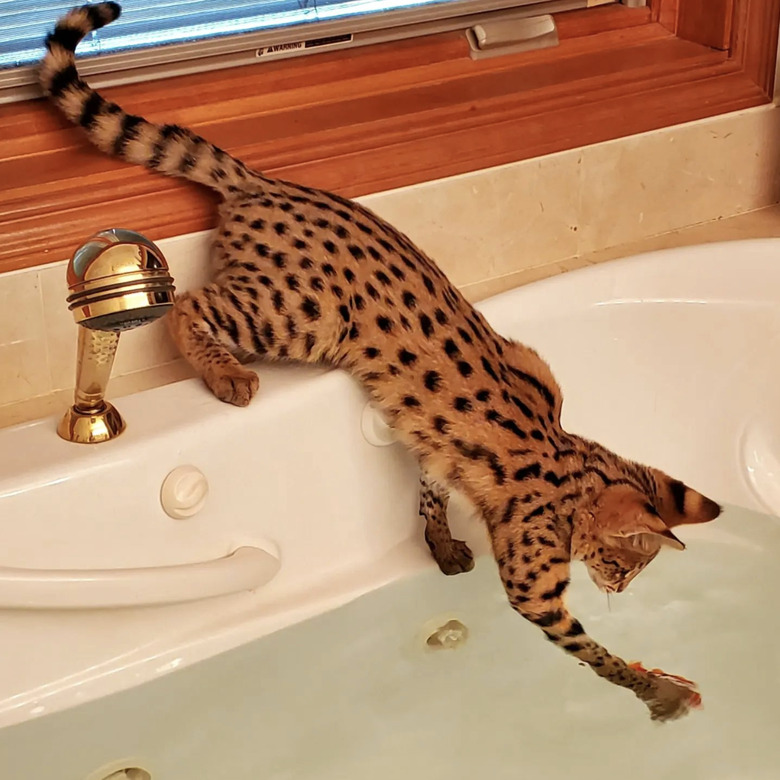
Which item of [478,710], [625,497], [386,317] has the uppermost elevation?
[386,317]

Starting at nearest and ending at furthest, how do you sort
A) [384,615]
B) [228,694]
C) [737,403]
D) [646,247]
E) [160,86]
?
[228,694], [384,615], [160,86], [737,403], [646,247]

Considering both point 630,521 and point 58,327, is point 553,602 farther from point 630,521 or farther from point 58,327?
point 58,327

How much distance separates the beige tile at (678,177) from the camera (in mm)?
2029

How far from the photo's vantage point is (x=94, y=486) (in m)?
1.40

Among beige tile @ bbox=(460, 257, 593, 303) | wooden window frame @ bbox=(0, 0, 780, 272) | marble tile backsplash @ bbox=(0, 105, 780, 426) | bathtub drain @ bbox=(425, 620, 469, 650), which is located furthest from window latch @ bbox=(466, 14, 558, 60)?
bathtub drain @ bbox=(425, 620, 469, 650)

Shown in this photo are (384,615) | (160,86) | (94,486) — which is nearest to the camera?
(94,486)

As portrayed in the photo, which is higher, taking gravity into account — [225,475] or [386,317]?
[386,317]

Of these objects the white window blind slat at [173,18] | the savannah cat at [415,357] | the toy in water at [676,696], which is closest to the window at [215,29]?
the white window blind slat at [173,18]

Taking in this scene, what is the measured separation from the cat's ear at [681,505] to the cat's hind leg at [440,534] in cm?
29

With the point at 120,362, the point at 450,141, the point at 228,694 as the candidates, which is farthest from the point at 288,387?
the point at 450,141

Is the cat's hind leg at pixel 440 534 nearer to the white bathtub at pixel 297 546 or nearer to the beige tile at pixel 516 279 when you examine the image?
the white bathtub at pixel 297 546

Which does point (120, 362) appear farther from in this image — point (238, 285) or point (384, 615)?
point (384, 615)

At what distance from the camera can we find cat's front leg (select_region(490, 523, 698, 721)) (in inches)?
59.1

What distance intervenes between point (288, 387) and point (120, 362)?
10.1 inches
